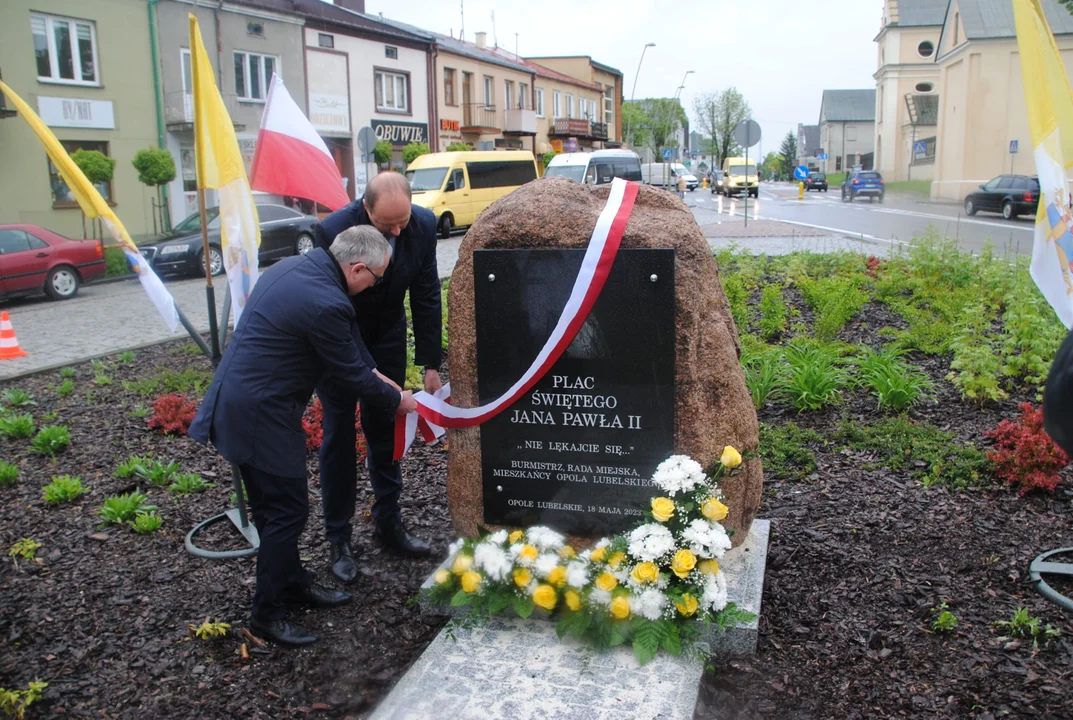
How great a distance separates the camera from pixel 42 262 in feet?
50.0

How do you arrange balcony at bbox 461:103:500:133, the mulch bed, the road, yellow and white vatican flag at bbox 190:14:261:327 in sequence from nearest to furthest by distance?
1. the mulch bed
2. yellow and white vatican flag at bbox 190:14:261:327
3. the road
4. balcony at bbox 461:103:500:133

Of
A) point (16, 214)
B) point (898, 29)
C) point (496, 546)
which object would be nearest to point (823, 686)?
point (496, 546)

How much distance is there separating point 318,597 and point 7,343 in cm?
735

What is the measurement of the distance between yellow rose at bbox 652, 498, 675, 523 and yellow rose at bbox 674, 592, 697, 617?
0.97 feet

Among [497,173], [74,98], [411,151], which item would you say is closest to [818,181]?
[411,151]

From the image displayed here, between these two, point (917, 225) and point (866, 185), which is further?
point (866, 185)

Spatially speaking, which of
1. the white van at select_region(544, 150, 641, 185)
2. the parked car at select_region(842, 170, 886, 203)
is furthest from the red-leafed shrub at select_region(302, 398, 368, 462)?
the parked car at select_region(842, 170, 886, 203)

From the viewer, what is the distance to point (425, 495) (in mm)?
5105

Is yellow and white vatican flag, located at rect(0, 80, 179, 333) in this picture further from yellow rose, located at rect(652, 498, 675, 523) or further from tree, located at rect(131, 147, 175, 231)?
tree, located at rect(131, 147, 175, 231)

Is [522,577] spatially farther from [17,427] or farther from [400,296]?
[17,427]

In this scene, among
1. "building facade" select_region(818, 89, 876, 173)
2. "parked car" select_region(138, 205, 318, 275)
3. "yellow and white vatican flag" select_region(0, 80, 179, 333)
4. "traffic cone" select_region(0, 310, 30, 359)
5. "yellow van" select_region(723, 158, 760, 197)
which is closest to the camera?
"yellow and white vatican flag" select_region(0, 80, 179, 333)

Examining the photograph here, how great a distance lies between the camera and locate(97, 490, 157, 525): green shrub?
473 cm

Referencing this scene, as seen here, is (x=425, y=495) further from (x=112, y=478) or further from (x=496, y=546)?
(x=112, y=478)

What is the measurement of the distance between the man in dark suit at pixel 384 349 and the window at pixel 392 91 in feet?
107
